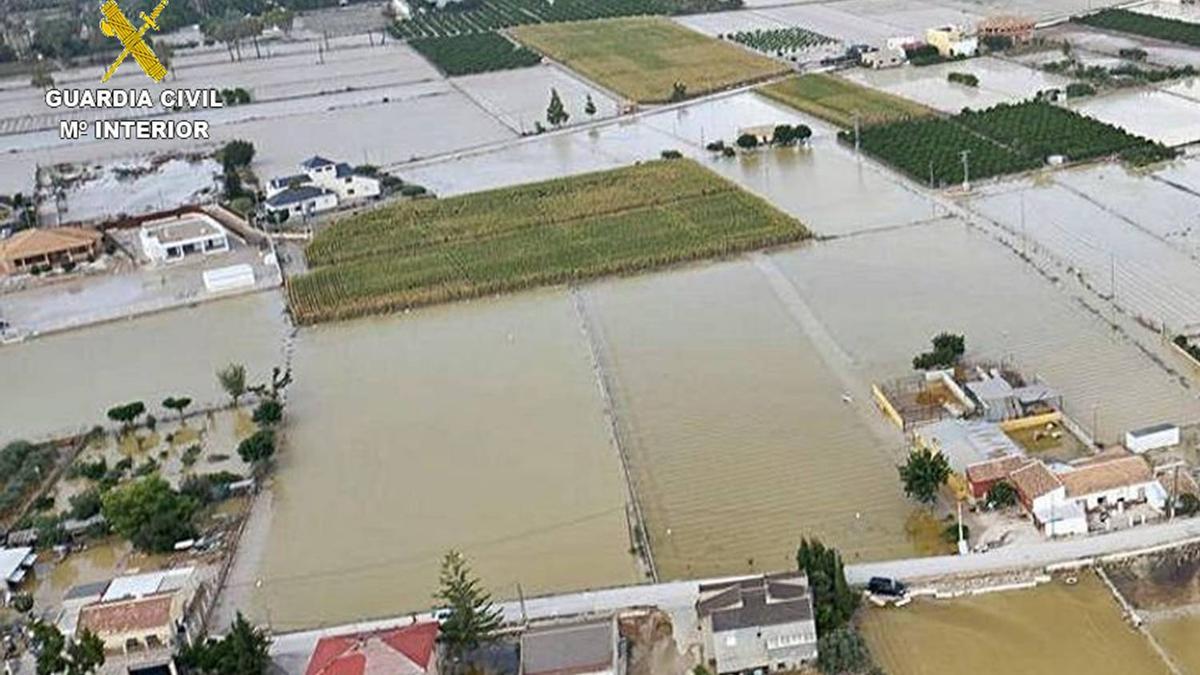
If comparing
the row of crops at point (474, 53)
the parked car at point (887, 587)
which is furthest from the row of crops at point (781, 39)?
the parked car at point (887, 587)

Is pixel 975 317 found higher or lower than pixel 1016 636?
higher

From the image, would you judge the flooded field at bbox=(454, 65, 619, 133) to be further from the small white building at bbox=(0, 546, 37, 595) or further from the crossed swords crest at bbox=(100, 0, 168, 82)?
the small white building at bbox=(0, 546, 37, 595)

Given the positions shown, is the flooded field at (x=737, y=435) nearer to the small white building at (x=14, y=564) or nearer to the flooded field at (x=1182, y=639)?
the flooded field at (x=1182, y=639)

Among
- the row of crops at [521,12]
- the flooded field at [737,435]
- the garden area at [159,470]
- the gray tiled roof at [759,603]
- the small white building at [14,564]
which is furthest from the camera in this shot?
the row of crops at [521,12]

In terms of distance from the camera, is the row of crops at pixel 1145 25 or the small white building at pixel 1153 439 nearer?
the small white building at pixel 1153 439

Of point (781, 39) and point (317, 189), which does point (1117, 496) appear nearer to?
point (317, 189)

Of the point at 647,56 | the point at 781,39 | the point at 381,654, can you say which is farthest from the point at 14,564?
the point at 781,39
